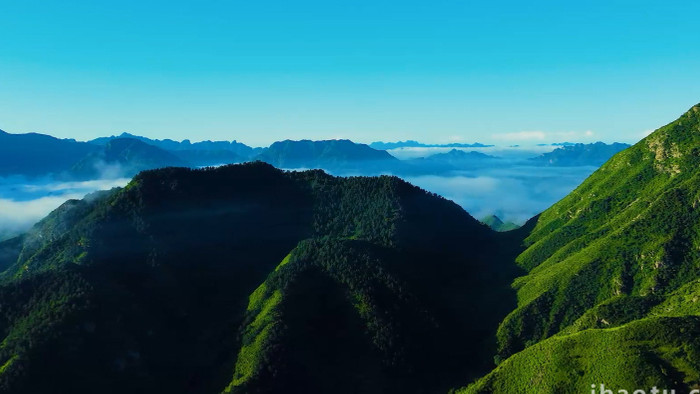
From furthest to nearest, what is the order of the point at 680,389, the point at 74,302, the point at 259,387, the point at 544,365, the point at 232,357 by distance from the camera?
the point at 232,357
the point at 74,302
the point at 259,387
the point at 544,365
the point at 680,389

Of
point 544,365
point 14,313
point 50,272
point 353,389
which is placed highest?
point 50,272

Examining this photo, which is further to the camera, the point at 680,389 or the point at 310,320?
the point at 310,320

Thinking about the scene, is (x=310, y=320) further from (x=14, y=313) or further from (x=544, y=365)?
(x=14, y=313)

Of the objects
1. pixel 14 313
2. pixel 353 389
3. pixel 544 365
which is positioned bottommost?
pixel 353 389

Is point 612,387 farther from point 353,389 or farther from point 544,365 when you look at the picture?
point 353,389

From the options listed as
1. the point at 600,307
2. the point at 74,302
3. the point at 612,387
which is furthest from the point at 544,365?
the point at 74,302

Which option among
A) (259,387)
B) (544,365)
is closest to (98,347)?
(259,387)

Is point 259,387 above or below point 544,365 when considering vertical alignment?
below

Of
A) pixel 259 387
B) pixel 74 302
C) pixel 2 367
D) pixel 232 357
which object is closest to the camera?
→ pixel 2 367

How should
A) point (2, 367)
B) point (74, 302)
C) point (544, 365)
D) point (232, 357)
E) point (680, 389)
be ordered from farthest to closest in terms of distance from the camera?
point (232, 357) < point (74, 302) < point (2, 367) < point (544, 365) < point (680, 389)
